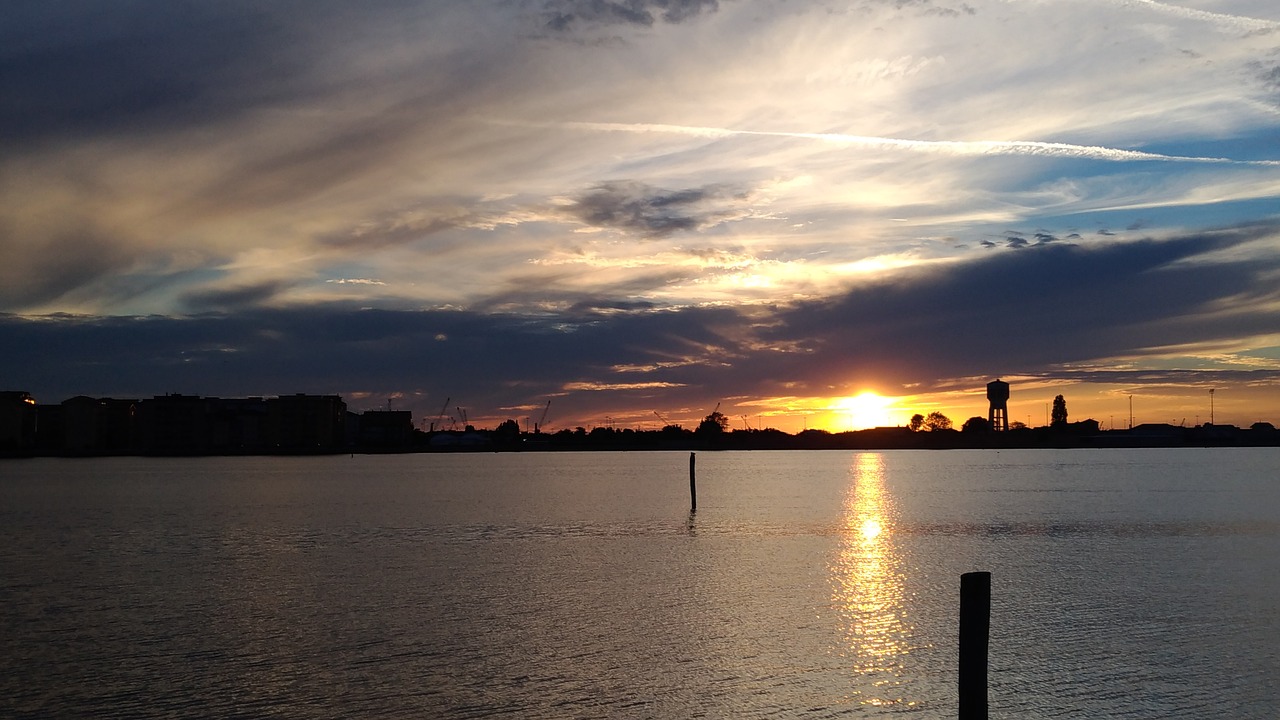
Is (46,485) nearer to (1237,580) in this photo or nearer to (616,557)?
(616,557)

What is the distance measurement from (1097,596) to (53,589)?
38.1 meters

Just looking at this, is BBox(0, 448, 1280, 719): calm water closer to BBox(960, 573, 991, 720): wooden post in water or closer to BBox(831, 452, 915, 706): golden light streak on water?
BBox(831, 452, 915, 706): golden light streak on water

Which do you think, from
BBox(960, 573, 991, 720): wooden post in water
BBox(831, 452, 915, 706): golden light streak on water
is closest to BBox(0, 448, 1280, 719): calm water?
BBox(831, 452, 915, 706): golden light streak on water

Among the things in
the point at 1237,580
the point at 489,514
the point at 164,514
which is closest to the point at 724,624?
the point at 1237,580

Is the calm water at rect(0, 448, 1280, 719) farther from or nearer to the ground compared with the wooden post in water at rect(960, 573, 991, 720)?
nearer to the ground

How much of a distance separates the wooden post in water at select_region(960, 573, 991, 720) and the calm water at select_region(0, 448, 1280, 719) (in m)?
3.71

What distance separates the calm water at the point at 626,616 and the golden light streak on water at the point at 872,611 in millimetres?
142

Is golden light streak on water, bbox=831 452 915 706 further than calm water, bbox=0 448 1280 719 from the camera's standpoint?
Yes

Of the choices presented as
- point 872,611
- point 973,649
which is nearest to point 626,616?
point 872,611

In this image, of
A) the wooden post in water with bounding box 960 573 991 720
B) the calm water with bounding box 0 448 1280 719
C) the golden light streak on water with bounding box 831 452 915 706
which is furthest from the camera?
the golden light streak on water with bounding box 831 452 915 706

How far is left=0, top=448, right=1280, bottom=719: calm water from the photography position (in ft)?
76.4

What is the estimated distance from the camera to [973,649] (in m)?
18.3

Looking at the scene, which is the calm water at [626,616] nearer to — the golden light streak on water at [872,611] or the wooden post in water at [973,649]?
the golden light streak on water at [872,611]

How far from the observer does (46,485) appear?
132 meters
